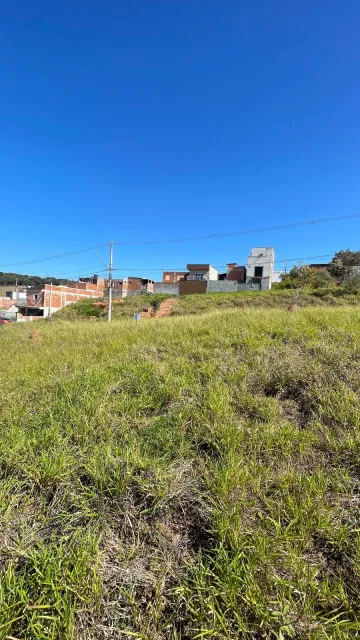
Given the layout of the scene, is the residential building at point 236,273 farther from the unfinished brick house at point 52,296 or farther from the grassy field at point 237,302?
the unfinished brick house at point 52,296

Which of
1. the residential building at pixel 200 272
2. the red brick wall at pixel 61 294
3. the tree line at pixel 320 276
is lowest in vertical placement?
the red brick wall at pixel 61 294

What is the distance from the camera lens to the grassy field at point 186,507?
1187 millimetres

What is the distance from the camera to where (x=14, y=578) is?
1293 mm

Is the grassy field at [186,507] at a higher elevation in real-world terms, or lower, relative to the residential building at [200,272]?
lower

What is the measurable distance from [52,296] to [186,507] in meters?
44.9

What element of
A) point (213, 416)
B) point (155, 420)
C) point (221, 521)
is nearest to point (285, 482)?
point (221, 521)

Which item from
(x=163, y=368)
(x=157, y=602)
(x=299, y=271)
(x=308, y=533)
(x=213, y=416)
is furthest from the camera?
(x=299, y=271)

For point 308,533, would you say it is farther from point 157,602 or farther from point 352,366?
point 352,366

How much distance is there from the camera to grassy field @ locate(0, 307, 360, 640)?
1.19m

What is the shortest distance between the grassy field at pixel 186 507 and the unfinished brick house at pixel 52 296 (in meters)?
40.4

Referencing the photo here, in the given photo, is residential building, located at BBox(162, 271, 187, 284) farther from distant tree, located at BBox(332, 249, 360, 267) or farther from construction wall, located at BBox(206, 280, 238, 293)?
distant tree, located at BBox(332, 249, 360, 267)

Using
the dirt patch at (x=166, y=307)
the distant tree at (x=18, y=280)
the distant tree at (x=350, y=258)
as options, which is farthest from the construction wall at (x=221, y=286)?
the distant tree at (x=18, y=280)

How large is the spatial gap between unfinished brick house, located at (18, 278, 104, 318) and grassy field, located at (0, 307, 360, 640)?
4045cm

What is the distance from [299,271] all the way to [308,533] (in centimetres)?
3443
